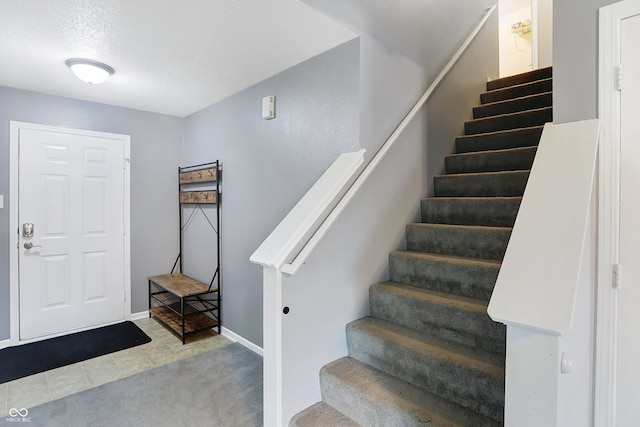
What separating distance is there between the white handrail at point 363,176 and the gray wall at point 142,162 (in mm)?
2692

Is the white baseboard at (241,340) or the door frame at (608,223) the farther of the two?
the white baseboard at (241,340)

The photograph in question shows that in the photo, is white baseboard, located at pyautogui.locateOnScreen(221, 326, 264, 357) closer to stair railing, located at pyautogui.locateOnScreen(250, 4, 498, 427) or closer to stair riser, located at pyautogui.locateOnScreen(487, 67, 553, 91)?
stair railing, located at pyautogui.locateOnScreen(250, 4, 498, 427)

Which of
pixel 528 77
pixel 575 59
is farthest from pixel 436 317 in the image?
pixel 528 77

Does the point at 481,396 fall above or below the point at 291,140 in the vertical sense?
below

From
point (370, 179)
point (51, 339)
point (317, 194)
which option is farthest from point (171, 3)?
point (51, 339)

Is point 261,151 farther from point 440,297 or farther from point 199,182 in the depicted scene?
point 440,297

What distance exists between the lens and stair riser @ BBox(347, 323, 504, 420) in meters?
1.35

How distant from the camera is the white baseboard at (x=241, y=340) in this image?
280 centimetres

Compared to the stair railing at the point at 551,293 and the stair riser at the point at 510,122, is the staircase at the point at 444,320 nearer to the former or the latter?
the stair riser at the point at 510,122

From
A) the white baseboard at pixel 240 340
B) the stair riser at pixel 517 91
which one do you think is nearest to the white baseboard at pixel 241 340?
the white baseboard at pixel 240 340

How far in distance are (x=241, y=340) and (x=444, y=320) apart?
193 cm

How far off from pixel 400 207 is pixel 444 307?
83 cm

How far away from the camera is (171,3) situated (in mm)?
Answer: 1717

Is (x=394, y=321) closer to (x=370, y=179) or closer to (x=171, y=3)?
(x=370, y=179)
